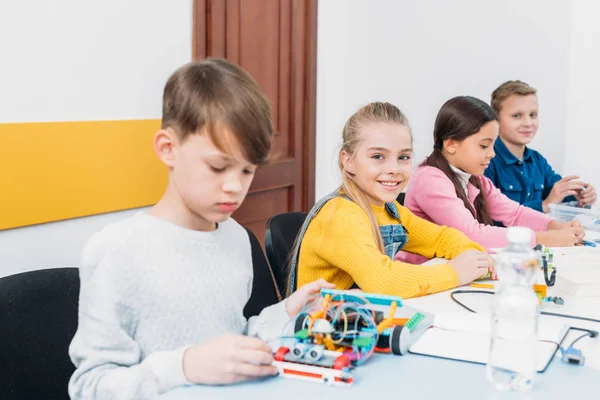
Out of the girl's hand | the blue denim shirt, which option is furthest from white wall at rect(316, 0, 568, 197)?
the girl's hand

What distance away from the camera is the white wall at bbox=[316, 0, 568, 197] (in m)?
3.84

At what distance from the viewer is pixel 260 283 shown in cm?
179

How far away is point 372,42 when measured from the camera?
12.7 ft

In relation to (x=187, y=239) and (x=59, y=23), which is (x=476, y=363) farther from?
(x=59, y=23)

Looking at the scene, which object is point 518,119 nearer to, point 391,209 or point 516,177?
point 516,177

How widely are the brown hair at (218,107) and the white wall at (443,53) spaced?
2.63 meters

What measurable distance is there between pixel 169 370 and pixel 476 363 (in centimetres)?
50

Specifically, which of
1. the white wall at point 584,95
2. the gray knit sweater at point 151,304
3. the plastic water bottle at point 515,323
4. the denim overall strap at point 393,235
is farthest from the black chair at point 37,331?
the white wall at point 584,95

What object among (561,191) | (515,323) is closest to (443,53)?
(561,191)

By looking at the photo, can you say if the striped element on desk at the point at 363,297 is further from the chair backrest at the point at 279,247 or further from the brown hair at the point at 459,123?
the brown hair at the point at 459,123

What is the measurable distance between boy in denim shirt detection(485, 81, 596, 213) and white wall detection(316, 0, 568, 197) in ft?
2.09

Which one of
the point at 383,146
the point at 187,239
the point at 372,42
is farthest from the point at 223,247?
the point at 372,42

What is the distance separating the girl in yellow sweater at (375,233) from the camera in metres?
1.63

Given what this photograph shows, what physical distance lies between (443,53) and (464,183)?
164 cm
